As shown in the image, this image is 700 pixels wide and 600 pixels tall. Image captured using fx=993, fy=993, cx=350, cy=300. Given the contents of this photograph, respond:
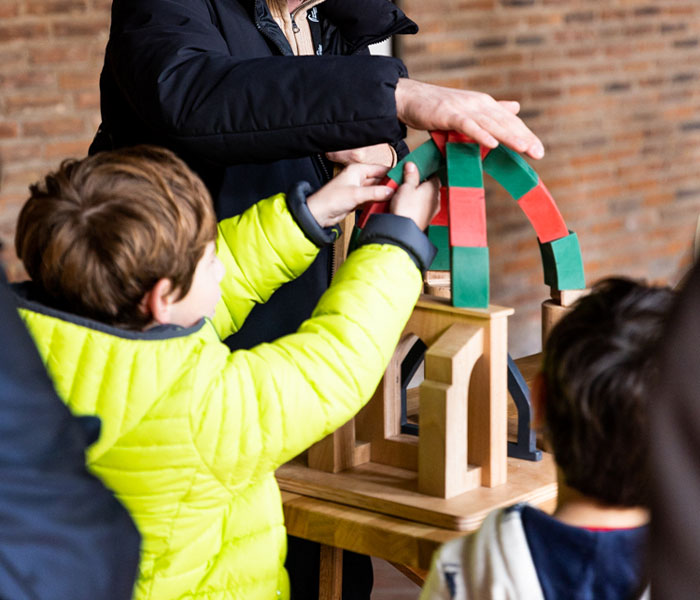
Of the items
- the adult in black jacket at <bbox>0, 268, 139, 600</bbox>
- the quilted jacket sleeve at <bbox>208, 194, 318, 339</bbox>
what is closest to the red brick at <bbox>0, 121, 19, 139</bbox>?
the quilted jacket sleeve at <bbox>208, 194, 318, 339</bbox>

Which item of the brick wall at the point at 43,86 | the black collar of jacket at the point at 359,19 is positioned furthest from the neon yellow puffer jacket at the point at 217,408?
the brick wall at the point at 43,86

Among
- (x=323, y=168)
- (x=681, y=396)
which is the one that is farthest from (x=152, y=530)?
(x=681, y=396)

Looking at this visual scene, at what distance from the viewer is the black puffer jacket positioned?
4.42 feet

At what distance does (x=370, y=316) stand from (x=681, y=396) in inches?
29.9

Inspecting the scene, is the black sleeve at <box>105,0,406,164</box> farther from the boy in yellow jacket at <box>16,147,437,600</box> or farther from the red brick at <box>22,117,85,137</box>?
the red brick at <box>22,117,85,137</box>

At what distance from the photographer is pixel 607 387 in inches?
35.5

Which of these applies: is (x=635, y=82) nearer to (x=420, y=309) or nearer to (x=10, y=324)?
(x=420, y=309)

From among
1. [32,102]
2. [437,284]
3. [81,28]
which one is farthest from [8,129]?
[437,284]

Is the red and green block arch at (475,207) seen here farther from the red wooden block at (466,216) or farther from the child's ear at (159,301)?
the child's ear at (159,301)

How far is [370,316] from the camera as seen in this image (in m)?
1.21

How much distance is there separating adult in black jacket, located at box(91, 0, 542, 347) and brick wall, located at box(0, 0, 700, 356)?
4.72 feet

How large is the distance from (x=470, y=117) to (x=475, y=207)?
12 cm

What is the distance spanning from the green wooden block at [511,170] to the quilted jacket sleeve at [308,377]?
0.23 m

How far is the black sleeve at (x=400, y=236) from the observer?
1272mm
